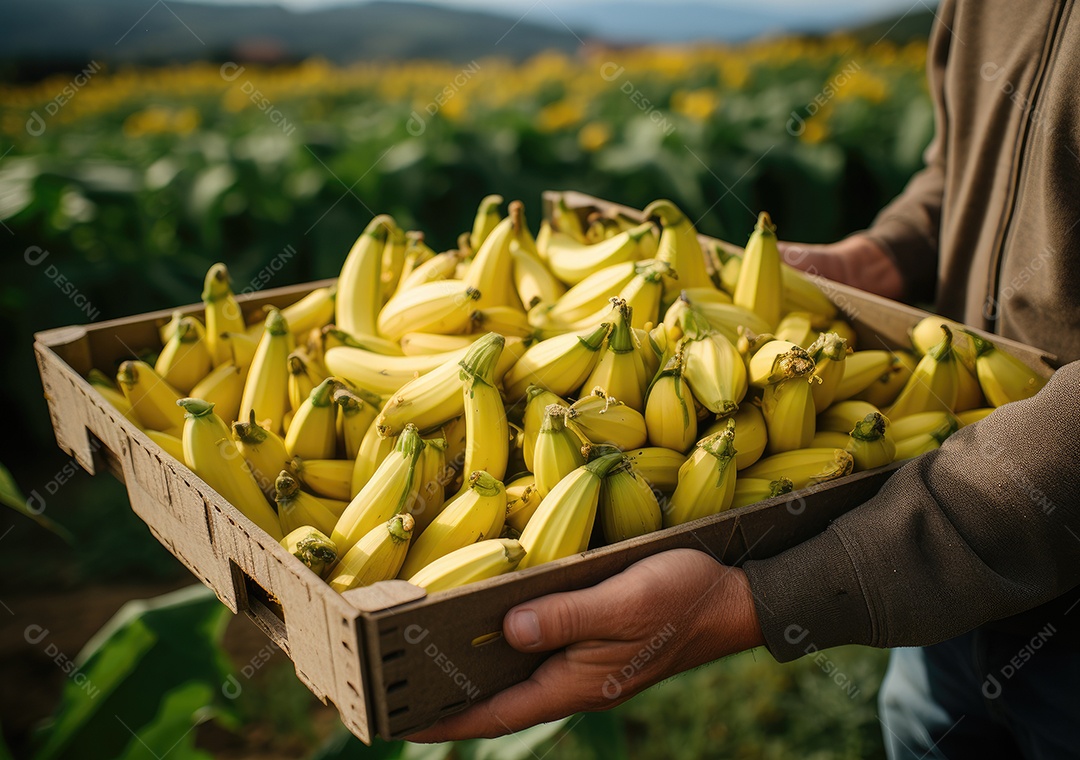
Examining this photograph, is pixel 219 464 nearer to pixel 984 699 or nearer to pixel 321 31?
pixel 984 699

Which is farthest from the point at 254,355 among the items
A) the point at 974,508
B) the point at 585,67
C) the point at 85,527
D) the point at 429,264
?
the point at 585,67

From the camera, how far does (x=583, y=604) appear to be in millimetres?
1355

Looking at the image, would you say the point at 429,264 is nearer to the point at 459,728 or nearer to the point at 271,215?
the point at 459,728

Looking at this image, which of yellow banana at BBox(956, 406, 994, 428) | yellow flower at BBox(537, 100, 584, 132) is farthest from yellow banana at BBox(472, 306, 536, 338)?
yellow flower at BBox(537, 100, 584, 132)

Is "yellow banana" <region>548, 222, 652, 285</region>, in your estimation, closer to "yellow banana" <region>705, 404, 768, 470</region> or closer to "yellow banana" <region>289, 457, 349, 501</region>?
"yellow banana" <region>705, 404, 768, 470</region>

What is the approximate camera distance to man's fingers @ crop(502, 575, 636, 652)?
1.33 m

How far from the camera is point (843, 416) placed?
6.24 feet

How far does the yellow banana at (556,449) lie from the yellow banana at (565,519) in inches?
2.7

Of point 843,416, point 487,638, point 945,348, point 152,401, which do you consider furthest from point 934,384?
point 152,401

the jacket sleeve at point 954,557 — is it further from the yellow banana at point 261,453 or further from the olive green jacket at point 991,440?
the yellow banana at point 261,453

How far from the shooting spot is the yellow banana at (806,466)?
167cm

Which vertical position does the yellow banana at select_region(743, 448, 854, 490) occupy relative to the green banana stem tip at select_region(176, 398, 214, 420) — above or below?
below

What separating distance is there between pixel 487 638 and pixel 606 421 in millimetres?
536

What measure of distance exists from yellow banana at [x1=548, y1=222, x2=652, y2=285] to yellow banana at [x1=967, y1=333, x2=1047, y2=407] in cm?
88
